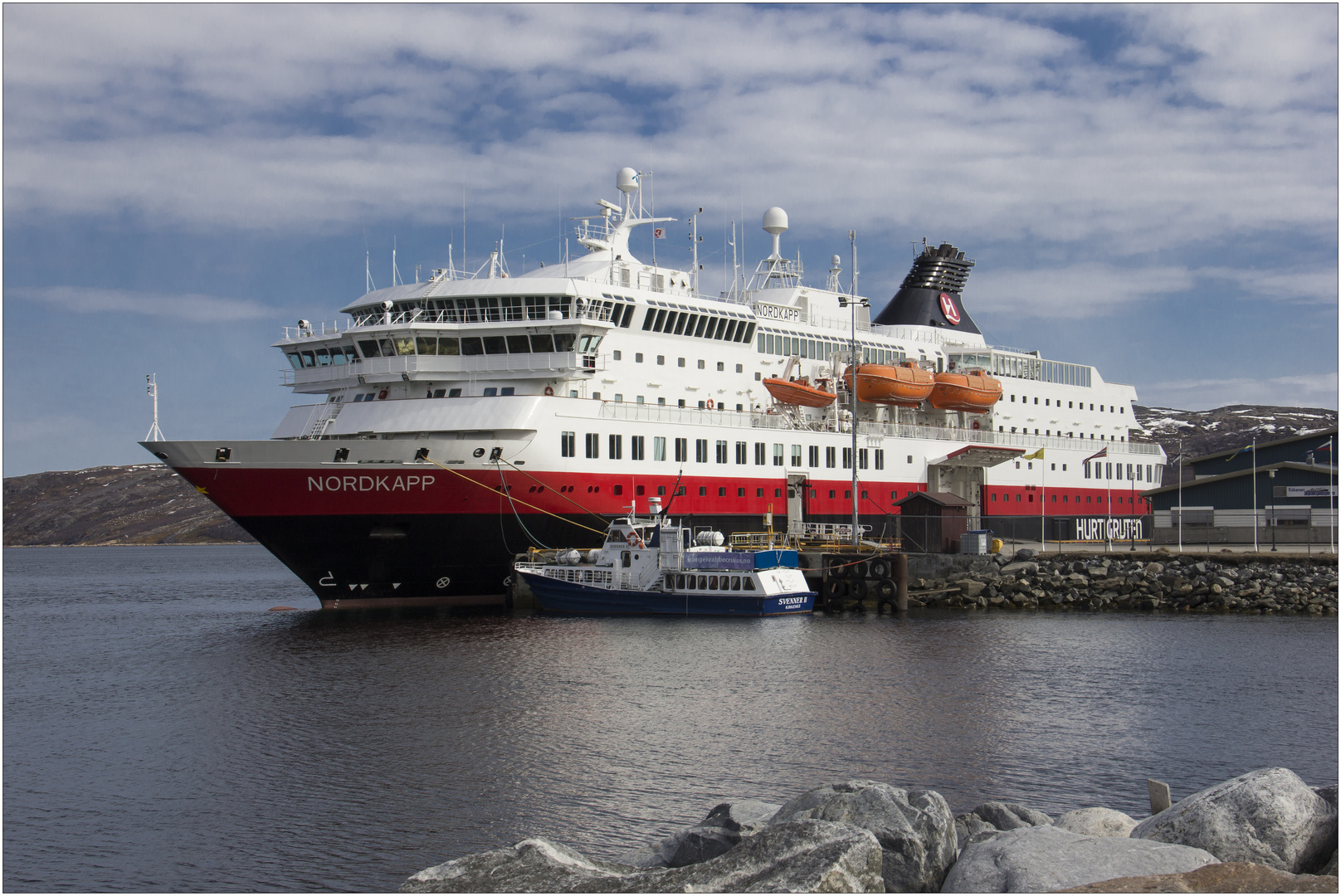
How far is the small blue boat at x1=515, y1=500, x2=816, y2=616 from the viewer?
3631 cm

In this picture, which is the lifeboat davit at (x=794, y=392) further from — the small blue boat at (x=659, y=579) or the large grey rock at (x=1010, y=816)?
the large grey rock at (x=1010, y=816)

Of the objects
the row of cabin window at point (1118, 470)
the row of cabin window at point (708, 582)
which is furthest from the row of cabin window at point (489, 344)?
the row of cabin window at point (1118, 470)

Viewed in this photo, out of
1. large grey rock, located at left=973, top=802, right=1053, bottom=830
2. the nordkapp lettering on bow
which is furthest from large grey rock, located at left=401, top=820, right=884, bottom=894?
the nordkapp lettering on bow

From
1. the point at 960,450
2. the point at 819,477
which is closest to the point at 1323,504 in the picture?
the point at 960,450

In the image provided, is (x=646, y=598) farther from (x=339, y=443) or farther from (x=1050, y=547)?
(x=1050, y=547)

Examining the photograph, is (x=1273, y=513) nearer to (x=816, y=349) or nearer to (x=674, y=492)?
(x=816, y=349)

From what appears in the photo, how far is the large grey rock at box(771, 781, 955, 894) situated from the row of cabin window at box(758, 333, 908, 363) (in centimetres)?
3466

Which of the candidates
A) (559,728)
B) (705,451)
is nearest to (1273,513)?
(705,451)

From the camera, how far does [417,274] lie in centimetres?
4109

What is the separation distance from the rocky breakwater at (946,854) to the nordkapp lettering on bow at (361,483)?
930 inches

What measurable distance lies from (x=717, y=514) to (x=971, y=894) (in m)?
32.2

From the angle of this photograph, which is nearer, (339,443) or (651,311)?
(339,443)

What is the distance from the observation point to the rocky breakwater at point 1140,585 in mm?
37188

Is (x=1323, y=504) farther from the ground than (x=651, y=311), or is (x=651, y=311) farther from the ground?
(x=651, y=311)
